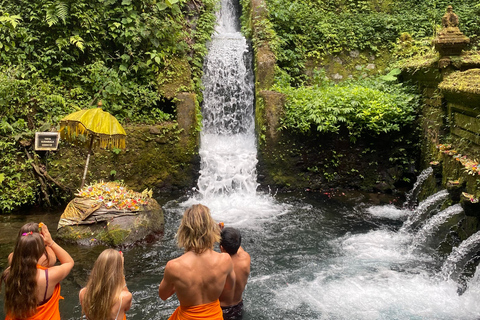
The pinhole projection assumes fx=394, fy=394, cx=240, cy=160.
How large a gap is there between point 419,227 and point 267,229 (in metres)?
2.86

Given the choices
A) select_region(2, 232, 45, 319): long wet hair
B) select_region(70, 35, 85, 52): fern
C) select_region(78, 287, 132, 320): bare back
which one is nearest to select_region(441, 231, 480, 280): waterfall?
select_region(78, 287, 132, 320): bare back

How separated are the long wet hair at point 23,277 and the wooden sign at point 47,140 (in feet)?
18.9

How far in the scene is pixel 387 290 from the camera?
5516mm

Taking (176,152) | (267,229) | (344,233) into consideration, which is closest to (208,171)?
(176,152)

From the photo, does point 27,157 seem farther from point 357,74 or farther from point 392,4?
point 392,4

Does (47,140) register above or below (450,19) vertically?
below

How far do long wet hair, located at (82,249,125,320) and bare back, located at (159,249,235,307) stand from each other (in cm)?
47

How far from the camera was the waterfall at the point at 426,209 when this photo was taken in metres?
7.38

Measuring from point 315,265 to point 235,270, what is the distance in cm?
249

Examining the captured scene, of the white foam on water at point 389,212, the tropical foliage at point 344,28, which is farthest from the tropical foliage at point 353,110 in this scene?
the tropical foliage at point 344,28

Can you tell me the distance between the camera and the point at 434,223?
6.74 m

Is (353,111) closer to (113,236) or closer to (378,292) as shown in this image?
(378,292)


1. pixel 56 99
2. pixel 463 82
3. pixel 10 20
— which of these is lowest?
pixel 56 99

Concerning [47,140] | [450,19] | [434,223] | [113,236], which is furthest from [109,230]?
[450,19]
